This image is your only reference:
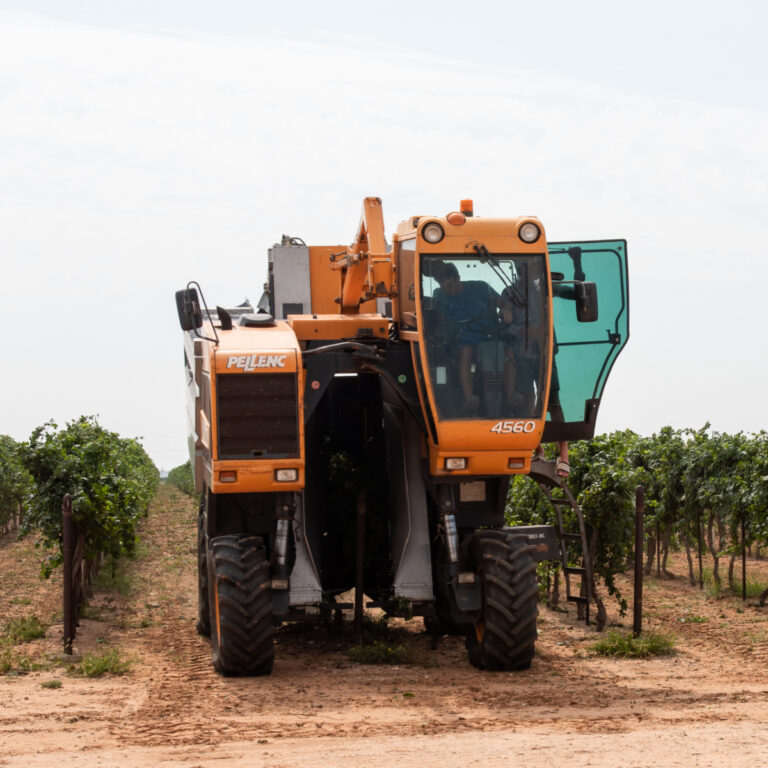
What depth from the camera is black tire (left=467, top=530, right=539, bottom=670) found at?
9.80 metres

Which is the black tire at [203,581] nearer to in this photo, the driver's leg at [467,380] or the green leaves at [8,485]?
the driver's leg at [467,380]

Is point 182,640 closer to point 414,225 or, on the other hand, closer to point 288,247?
point 288,247

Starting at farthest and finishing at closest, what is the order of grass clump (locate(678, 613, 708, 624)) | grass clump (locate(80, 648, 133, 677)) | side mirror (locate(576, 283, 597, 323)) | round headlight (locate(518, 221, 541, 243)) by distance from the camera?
1. grass clump (locate(678, 613, 708, 624))
2. grass clump (locate(80, 648, 133, 677))
3. side mirror (locate(576, 283, 597, 323))
4. round headlight (locate(518, 221, 541, 243))

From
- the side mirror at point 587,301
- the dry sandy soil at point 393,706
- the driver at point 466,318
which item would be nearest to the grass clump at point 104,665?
the dry sandy soil at point 393,706

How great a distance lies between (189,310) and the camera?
9.73 m

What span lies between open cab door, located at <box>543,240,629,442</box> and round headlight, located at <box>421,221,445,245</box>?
1.36 m

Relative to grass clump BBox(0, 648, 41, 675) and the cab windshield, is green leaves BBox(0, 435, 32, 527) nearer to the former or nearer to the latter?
grass clump BBox(0, 648, 41, 675)

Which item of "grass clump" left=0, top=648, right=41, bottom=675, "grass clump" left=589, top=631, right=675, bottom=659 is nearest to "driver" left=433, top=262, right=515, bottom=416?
"grass clump" left=589, top=631, right=675, bottom=659

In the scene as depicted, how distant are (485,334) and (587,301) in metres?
1.05

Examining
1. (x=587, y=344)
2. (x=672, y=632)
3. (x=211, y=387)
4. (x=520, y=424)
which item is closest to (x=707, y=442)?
(x=672, y=632)

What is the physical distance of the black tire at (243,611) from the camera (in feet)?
31.6

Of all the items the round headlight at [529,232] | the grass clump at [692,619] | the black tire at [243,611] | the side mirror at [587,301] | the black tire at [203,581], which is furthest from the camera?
the grass clump at [692,619]

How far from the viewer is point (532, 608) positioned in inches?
389

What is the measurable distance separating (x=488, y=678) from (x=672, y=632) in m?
4.05
